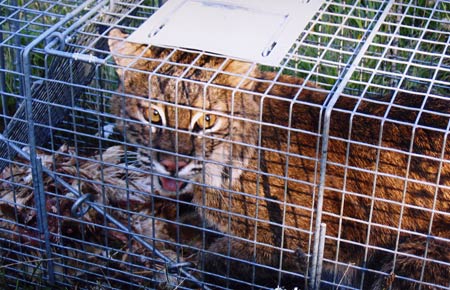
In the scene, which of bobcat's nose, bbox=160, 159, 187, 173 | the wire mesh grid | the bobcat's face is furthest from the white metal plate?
bobcat's nose, bbox=160, 159, 187, 173

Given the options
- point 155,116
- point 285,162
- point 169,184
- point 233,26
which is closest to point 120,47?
point 155,116

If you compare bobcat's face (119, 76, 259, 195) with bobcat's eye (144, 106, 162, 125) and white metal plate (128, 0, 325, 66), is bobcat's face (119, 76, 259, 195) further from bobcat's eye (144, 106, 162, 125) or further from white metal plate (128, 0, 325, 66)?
white metal plate (128, 0, 325, 66)

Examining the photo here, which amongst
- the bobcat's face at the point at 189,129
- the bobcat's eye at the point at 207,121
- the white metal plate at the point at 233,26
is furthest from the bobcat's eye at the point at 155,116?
the white metal plate at the point at 233,26

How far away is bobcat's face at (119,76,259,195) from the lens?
2963 mm

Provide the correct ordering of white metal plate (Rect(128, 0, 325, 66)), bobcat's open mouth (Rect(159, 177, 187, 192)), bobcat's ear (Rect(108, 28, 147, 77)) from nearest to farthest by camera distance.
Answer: white metal plate (Rect(128, 0, 325, 66)), bobcat's ear (Rect(108, 28, 147, 77)), bobcat's open mouth (Rect(159, 177, 187, 192))

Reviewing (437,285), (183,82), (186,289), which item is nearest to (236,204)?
(186,289)

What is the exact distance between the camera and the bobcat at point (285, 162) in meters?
2.98

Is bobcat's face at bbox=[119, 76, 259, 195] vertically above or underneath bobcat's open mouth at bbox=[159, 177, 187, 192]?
above

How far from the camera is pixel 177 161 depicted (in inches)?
116

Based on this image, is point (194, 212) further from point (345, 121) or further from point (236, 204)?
point (345, 121)

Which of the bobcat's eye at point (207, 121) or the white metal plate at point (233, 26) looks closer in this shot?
the white metal plate at point (233, 26)

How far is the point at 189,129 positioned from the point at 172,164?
0.15 m

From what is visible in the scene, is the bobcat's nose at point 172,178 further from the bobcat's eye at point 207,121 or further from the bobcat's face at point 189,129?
the bobcat's eye at point 207,121

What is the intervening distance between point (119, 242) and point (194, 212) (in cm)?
40
